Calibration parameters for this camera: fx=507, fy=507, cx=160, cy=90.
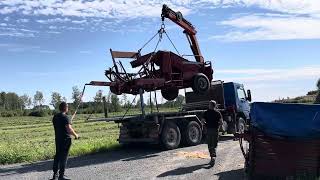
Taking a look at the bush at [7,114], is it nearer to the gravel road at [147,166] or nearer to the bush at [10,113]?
the bush at [10,113]

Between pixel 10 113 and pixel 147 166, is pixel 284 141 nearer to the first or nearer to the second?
pixel 147 166

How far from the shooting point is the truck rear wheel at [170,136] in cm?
1819

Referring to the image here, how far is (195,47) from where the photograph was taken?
72.0ft

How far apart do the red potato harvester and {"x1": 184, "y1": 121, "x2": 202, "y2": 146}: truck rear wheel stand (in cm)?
148

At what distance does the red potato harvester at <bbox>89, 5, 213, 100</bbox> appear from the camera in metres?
17.8

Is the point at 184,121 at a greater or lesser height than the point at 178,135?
greater

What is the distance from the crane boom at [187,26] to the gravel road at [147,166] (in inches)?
197

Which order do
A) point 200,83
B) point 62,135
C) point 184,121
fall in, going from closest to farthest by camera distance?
1. point 62,135
2. point 184,121
3. point 200,83

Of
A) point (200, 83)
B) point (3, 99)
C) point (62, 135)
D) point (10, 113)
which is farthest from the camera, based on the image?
point (3, 99)

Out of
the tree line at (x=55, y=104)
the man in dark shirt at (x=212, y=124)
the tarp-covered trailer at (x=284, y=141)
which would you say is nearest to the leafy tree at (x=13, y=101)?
the tree line at (x=55, y=104)

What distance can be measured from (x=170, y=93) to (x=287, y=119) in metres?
10.3

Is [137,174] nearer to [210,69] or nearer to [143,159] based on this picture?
[143,159]

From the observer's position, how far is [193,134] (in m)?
19.6

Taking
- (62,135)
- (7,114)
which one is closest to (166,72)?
(62,135)
